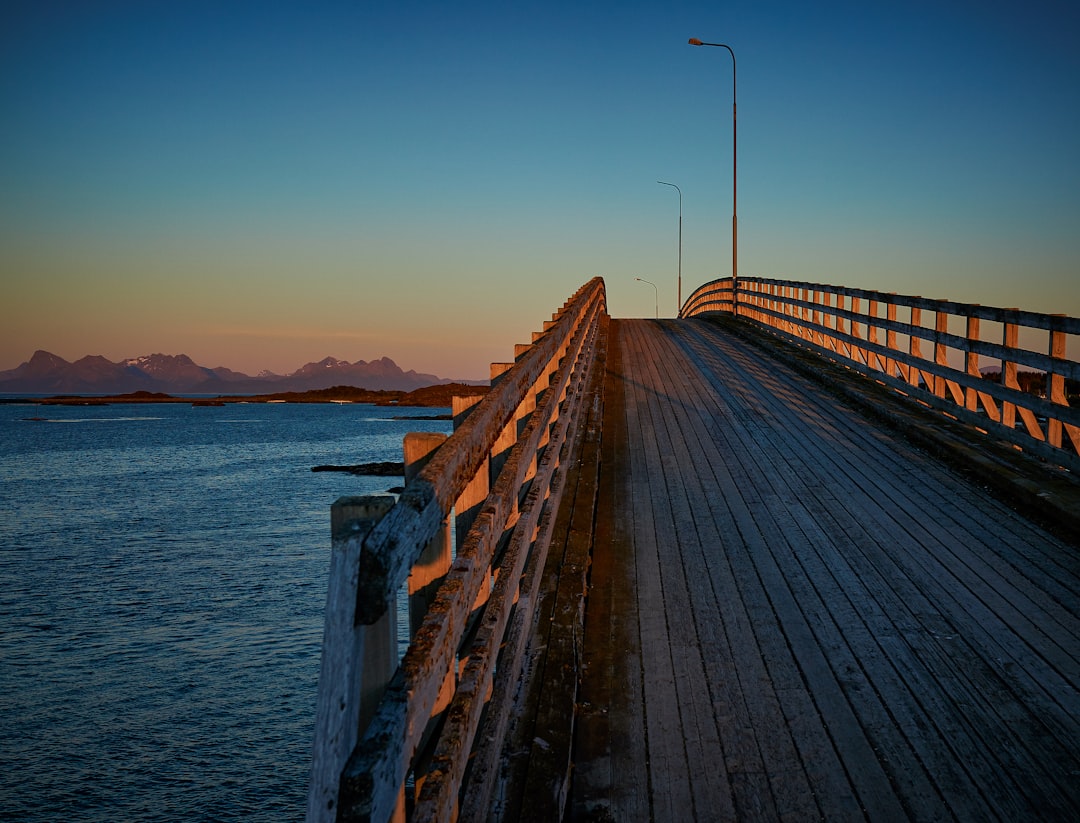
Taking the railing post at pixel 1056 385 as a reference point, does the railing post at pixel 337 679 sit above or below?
below

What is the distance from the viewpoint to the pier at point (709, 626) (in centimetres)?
209

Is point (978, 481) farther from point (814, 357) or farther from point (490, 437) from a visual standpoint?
point (814, 357)

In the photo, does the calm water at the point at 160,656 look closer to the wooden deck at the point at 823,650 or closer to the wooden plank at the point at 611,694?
the wooden plank at the point at 611,694

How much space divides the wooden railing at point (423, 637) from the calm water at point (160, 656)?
8969 millimetres

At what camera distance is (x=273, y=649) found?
52.4ft

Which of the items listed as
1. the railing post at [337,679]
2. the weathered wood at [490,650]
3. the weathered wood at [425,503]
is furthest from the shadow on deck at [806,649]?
the railing post at [337,679]

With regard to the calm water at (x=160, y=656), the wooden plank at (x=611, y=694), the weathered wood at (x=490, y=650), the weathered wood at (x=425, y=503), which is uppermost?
the weathered wood at (x=425, y=503)

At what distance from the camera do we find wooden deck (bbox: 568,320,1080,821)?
3309 millimetres

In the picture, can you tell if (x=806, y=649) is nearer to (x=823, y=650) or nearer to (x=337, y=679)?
(x=823, y=650)

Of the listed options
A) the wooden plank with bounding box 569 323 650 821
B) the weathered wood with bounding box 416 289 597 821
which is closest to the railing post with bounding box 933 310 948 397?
the wooden plank with bounding box 569 323 650 821

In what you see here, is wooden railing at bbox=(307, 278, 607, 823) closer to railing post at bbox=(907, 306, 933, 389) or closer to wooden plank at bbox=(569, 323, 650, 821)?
wooden plank at bbox=(569, 323, 650, 821)

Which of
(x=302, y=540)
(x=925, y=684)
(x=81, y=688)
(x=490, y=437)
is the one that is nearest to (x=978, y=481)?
(x=925, y=684)

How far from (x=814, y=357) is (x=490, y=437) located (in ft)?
47.6

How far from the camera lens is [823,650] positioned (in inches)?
177
